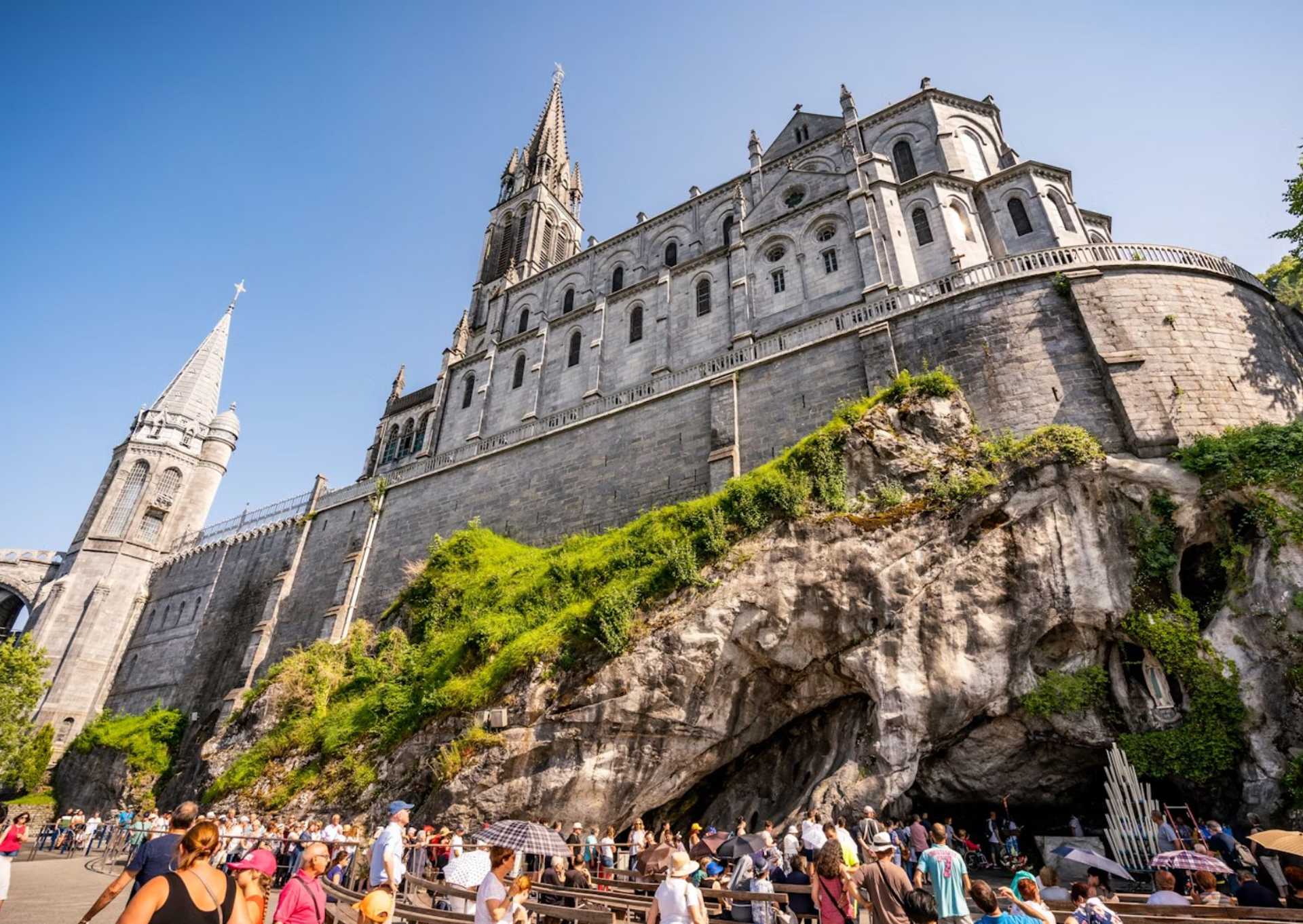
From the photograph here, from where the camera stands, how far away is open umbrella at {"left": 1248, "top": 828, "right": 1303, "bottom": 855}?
6969 millimetres

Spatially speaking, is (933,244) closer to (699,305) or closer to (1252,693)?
(699,305)

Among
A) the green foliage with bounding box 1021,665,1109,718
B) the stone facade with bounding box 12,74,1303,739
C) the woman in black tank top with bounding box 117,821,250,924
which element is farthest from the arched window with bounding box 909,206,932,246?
the woman in black tank top with bounding box 117,821,250,924

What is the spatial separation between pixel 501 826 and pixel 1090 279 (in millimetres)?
18275

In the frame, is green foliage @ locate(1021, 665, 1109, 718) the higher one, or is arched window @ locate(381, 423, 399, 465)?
arched window @ locate(381, 423, 399, 465)

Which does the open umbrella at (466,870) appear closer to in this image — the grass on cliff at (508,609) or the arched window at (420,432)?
the grass on cliff at (508,609)

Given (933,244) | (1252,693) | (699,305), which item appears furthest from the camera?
(699,305)

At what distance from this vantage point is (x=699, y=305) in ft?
95.5

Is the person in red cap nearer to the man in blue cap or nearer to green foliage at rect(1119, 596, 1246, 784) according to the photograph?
the man in blue cap

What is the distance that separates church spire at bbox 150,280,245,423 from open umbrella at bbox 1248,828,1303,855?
170 feet

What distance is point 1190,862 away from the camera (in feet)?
25.7

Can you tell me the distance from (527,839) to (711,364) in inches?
669

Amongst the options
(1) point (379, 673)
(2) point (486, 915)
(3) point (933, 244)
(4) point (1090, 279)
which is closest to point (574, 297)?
(3) point (933, 244)

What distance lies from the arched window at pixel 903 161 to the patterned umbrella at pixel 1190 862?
1022 inches

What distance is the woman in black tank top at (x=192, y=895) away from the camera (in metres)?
3.58
